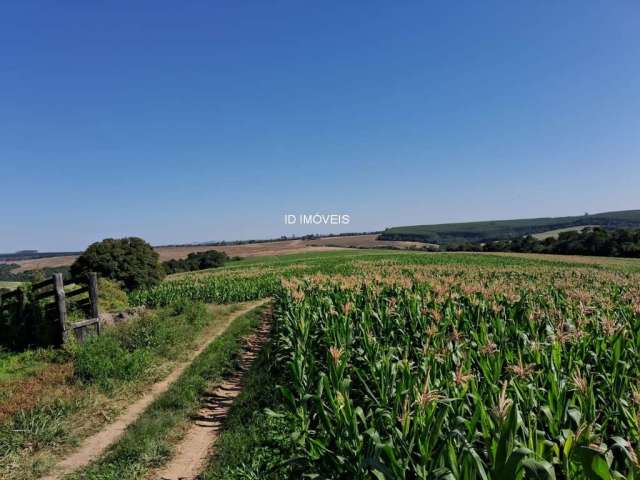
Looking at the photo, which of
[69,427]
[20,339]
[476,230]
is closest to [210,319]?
[20,339]

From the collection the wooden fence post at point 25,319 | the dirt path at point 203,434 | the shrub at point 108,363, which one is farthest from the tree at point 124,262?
the dirt path at point 203,434

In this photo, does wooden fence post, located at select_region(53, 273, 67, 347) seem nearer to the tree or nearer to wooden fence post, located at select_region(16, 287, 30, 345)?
wooden fence post, located at select_region(16, 287, 30, 345)

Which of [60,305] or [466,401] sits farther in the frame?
[60,305]

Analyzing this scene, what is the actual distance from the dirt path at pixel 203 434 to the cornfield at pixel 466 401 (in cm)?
134

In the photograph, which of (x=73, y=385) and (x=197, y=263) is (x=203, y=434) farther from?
(x=197, y=263)

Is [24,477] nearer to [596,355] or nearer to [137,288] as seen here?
[596,355]

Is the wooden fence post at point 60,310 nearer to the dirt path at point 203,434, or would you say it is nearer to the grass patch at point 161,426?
the grass patch at point 161,426

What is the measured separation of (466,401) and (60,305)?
38.1ft

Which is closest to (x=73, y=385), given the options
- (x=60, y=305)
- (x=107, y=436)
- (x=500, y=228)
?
(x=107, y=436)

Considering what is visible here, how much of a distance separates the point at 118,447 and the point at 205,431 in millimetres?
1338

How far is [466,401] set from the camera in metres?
4.39

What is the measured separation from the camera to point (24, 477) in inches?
207

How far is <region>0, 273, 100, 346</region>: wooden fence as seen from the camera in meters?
11.3

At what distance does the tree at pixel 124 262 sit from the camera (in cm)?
2177
